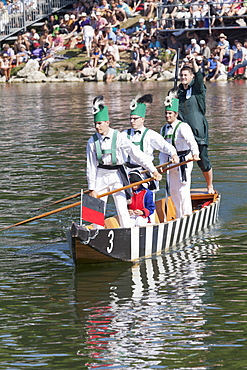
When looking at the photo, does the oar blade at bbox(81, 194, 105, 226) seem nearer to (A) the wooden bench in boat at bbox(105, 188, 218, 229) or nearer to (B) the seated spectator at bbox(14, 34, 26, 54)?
(A) the wooden bench in boat at bbox(105, 188, 218, 229)

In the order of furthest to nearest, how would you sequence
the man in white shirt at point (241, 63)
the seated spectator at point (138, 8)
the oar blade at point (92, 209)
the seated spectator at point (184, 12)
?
the seated spectator at point (138, 8), the seated spectator at point (184, 12), the man in white shirt at point (241, 63), the oar blade at point (92, 209)

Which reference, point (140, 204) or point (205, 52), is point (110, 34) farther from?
point (140, 204)

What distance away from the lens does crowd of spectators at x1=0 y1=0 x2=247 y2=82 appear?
34.5 m

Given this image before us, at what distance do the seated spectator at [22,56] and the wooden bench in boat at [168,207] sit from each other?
102 feet

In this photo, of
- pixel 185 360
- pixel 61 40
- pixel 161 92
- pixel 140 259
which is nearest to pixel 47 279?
pixel 140 259

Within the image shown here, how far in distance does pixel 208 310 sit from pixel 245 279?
114 centimetres

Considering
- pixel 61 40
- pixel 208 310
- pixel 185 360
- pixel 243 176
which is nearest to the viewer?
pixel 185 360

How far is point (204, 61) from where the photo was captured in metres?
34.4

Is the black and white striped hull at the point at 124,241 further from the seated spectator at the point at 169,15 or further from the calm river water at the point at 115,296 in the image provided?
the seated spectator at the point at 169,15

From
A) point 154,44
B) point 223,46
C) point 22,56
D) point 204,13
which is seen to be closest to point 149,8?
point 154,44

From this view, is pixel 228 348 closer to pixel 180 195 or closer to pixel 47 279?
pixel 47 279

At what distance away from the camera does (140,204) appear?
386 inches

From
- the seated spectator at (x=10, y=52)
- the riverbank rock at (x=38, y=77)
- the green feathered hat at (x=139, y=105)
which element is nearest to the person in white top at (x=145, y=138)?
the green feathered hat at (x=139, y=105)

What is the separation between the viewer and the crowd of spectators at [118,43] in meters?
34.5
